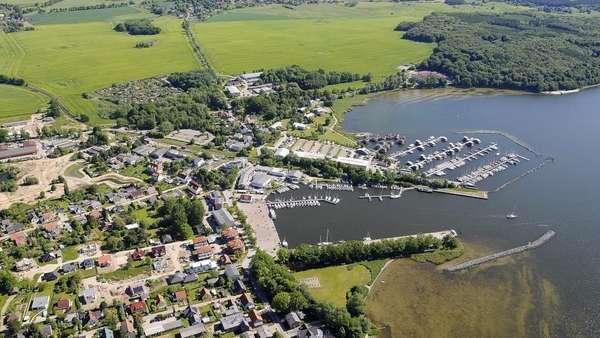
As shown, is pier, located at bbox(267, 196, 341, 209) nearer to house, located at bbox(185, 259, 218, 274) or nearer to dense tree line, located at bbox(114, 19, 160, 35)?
house, located at bbox(185, 259, 218, 274)

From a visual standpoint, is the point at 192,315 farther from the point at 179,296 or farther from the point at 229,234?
the point at 229,234

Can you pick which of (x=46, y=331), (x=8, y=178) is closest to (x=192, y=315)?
(x=46, y=331)

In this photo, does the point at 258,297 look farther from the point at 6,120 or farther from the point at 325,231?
the point at 6,120

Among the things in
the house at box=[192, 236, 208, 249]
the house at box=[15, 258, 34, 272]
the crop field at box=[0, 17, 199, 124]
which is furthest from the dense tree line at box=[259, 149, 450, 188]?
the crop field at box=[0, 17, 199, 124]

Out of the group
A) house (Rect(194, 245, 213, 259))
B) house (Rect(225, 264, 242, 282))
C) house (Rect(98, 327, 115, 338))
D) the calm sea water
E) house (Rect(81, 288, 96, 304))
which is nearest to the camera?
house (Rect(98, 327, 115, 338))

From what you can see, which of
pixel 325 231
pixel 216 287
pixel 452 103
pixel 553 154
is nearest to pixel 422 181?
pixel 325 231
